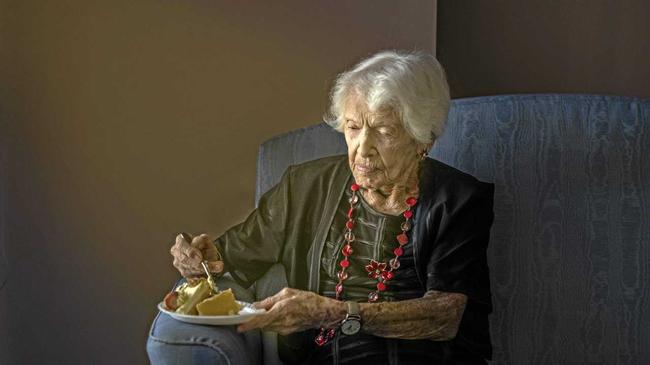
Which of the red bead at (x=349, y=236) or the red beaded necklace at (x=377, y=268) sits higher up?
the red bead at (x=349, y=236)

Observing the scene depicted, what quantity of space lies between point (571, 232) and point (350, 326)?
58cm

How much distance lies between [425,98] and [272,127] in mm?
855

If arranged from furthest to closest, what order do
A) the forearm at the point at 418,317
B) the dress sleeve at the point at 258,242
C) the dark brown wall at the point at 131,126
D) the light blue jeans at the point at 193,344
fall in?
the dark brown wall at the point at 131,126 → the dress sleeve at the point at 258,242 → the forearm at the point at 418,317 → the light blue jeans at the point at 193,344

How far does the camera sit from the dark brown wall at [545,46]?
2553mm

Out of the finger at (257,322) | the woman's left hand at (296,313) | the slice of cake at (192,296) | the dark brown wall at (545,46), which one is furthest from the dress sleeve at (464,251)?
the dark brown wall at (545,46)

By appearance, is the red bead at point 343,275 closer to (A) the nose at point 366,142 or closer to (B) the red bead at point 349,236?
(B) the red bead at point 349,236

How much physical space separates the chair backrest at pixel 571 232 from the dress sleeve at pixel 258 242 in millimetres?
444

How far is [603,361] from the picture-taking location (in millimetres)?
1972

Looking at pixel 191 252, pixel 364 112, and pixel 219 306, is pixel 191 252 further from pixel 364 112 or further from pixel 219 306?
pixel 364 112

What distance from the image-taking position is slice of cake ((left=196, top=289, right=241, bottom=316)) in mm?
1697

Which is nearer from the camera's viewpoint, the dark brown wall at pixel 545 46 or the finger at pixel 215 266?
the finger at pixel 215 266

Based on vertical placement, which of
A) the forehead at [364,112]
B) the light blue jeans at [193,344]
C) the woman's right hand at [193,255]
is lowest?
the light blue jeans at [193,344]

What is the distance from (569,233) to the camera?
6.57 feet

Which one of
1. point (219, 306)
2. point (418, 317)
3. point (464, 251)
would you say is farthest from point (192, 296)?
point (464, 251)
